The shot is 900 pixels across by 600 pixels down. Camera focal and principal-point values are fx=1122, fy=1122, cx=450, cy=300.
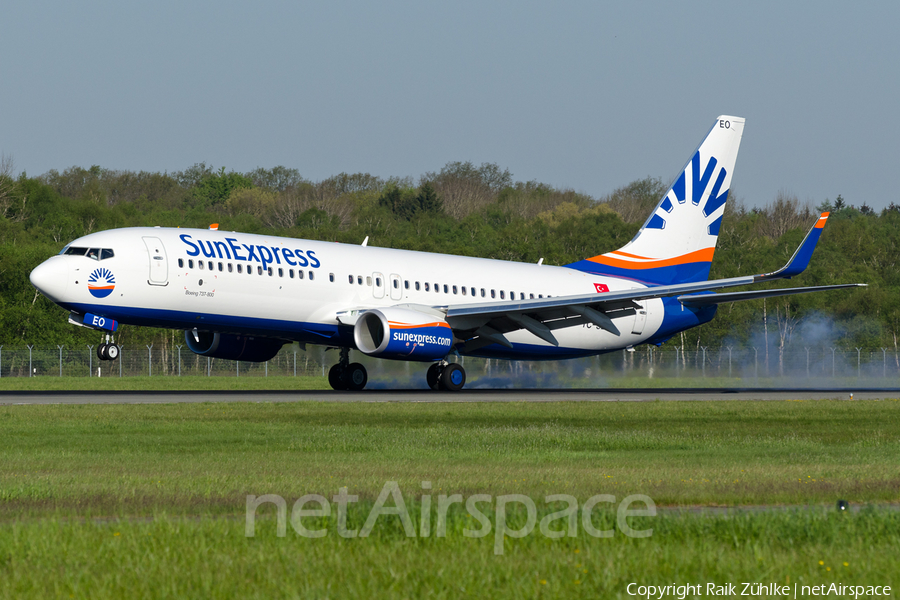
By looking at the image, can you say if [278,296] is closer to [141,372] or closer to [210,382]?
[210,382]

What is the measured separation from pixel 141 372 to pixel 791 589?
51356 millimetres

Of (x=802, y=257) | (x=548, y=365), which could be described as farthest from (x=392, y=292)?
(x=548, y=365)

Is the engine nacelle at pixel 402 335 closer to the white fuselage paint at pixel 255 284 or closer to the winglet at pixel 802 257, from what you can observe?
the white fuselage paint at pixel 255 284

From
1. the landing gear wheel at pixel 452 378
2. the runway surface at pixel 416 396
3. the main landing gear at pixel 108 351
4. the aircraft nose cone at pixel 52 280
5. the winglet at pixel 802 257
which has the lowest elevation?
the runway surface at pixel 416 396

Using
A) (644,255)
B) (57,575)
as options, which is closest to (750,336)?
(644,255)

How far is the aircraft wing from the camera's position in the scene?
33.7m

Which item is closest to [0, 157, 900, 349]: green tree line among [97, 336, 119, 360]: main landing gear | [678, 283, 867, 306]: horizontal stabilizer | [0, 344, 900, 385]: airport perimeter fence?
[0, 344, 900, 385]: airport perimeter fence

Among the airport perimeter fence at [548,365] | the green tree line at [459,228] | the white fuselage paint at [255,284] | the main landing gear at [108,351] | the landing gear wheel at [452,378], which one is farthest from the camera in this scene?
the green tree line at [459,228]

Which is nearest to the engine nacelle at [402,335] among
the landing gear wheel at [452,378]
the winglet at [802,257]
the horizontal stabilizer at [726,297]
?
the landing gear wheel at [452,378]

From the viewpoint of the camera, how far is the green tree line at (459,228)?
71.9 metres

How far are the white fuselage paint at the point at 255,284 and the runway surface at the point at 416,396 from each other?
2.01 m

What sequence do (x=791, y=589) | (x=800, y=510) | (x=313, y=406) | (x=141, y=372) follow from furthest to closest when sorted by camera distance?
(x=141, y=372)
(x=313, y=406)
(x=800, y=510)
(x=791, y=589)

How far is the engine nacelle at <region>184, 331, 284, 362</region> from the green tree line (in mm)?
31754

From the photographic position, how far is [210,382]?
49.2m
